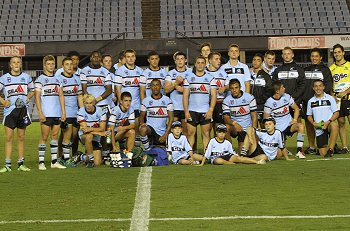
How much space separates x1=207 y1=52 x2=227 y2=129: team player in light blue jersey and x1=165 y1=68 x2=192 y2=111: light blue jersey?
40cm

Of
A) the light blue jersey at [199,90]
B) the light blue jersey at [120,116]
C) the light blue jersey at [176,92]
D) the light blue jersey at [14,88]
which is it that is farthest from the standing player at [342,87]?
the light blue jersey at [14,88]

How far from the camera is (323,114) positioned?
14.8 m

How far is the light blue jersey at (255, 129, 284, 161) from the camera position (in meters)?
13.9

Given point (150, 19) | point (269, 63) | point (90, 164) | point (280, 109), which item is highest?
point (150, 19)

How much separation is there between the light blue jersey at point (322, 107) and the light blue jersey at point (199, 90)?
6.03 ft

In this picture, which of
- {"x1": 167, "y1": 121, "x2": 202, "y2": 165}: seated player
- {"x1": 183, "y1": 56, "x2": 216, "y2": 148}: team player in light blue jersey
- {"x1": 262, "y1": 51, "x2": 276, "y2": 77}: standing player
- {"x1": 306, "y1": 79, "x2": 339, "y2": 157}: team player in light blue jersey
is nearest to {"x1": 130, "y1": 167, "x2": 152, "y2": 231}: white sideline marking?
{"x1": 167, "y1": 121, "x2": 202, "y2": 165}: seated player

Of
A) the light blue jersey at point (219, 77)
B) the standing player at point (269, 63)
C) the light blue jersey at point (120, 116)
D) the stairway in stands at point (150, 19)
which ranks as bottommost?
the light blue jersey at point (120, 116)

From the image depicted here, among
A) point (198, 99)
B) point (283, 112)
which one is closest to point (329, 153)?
point (283, 112)

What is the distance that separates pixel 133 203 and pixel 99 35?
111 ft

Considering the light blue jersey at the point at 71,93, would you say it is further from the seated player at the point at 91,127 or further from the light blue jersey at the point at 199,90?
the light blue jersey at the point at 199,90

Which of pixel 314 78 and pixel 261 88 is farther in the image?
pixel 314 78

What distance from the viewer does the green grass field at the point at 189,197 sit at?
25.2 ft

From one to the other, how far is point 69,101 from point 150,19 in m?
A: 29.6

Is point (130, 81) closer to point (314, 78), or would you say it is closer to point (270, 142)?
point (270, 142)
